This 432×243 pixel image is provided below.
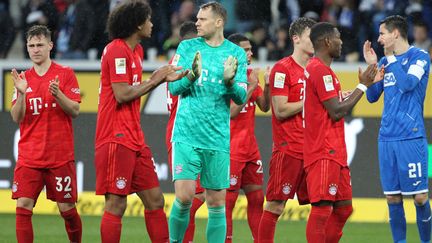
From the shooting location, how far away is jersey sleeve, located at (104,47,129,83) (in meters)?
9.14

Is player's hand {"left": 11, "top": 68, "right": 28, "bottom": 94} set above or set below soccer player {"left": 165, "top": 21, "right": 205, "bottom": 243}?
above

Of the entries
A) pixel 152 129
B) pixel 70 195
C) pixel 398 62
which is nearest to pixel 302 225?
pixel 152 129

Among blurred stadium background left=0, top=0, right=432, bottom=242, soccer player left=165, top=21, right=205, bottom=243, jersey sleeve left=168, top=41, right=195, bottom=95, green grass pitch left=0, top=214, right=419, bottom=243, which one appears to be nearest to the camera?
jersey sleeve left=168, top=41, right=195, bottom=95

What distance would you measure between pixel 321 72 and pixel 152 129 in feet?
19.6

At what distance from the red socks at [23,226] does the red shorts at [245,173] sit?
2.37 m

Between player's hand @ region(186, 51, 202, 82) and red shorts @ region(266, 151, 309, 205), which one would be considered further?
red shorts @ region(266, 151, 309, 205)

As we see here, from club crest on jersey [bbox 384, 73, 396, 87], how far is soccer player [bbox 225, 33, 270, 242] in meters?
1.24

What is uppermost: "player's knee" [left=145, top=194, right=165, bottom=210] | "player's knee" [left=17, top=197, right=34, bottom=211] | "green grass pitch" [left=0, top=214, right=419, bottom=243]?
"player's knee" [left=145, top=194, right=165, bottom=210]

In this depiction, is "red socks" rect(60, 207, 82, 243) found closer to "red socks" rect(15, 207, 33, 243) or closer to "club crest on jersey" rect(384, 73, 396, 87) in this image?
"red socks" rect(15, 207, 33, 243)

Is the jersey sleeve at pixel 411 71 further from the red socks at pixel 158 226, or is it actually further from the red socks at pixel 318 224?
the red socks at pixel 158 226

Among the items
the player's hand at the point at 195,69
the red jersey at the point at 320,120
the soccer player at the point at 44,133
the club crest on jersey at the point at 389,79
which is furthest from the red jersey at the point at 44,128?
the club crest on jersey at the point at 389,79

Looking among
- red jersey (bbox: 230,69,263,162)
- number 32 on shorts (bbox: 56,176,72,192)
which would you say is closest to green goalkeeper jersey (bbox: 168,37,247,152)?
number 32 on shorts (bbox: 56,176,72,192)

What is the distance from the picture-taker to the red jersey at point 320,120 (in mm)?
9461

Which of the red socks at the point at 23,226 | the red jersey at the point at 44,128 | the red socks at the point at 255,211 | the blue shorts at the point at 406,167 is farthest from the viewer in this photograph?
the red socks at the point at 255,211
